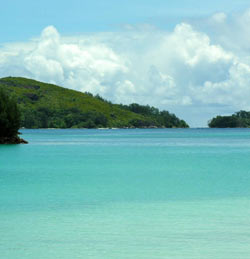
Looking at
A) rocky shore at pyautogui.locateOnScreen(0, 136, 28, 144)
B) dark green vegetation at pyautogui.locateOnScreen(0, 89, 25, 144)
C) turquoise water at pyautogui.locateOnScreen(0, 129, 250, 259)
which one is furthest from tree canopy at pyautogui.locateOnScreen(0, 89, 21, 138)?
turquoise water at pyautogui.locateOnScreen(0, 129, 250, 259)

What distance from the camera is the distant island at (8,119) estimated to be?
288 feet

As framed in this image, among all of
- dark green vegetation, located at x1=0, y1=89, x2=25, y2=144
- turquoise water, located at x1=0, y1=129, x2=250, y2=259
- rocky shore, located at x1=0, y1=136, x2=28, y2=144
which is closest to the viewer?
turquoise water, located at x1=0, y1=129, x2=250, y2=259

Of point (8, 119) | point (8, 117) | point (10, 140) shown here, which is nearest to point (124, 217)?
point (8, 119)

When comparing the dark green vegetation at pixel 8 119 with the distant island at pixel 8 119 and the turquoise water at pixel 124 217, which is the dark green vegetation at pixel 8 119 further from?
the turquoise water at pixel 124 217

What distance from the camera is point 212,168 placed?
54.3 metres

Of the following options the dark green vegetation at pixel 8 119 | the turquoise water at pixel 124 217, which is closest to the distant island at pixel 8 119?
the dark green vegetation at pixel 8 119

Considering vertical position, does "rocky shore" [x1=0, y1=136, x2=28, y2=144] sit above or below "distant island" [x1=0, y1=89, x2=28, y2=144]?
below

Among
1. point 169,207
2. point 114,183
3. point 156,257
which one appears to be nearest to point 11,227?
point 156,257

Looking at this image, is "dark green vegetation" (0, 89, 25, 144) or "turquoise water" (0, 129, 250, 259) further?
"dark green vegetation" (0, 89, 25, 144)

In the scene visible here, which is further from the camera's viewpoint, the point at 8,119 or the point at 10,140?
the point at 10,140

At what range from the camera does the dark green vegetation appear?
288ft

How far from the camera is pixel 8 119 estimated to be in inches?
3445

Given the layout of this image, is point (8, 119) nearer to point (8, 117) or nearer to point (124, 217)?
point (8, 117)

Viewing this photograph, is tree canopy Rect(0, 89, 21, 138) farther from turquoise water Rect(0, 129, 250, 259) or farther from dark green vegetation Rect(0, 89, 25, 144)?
turquoise water Rect(0, 129, 250, 259)
